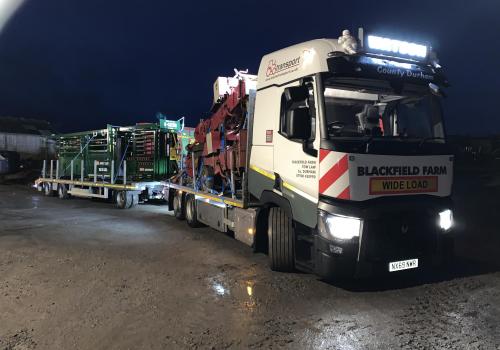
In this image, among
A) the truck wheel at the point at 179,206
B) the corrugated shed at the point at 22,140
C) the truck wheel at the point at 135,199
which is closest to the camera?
the truck wheel at the point at 179,206

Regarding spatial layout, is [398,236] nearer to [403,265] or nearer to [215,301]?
[403,265]

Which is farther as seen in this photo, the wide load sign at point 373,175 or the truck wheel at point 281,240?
the truck wheel at point 281,240

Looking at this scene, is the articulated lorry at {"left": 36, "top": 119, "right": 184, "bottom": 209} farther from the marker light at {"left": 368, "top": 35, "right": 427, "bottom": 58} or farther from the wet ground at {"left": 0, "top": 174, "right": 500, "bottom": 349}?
the marker light at {"left": 368, "top": 35, "right": 427, "bottom": 58}

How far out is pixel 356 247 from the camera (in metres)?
4.76

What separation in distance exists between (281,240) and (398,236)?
5.19ft

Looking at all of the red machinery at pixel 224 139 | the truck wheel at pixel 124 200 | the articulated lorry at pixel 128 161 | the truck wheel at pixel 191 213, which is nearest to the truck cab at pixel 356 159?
the red machinery at pixel 224 139

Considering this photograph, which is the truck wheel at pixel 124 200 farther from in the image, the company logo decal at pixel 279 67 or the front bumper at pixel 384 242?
the front bumper at pixel 384 242

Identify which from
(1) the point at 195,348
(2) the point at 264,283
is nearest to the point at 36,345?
(1) the point at 195,348

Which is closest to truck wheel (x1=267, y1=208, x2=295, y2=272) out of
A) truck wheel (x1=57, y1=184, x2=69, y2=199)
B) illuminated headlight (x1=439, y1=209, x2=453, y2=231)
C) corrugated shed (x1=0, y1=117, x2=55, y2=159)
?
illuminated headlight (x1=439, y1=209, x2=453, y2=231)

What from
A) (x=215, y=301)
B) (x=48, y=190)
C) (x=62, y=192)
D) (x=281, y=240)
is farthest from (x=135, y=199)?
(x=215, y=301)

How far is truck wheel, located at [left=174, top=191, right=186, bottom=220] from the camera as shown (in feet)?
36.3

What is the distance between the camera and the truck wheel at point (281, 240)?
579 centimetres

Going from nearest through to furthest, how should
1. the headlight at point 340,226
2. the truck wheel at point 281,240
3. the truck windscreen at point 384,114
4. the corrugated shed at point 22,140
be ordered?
the headlight at point 340,226 < the truck windscreen at point 384,114 < the truck wheel at point 281,240 < the corrugated shed at point 22,140

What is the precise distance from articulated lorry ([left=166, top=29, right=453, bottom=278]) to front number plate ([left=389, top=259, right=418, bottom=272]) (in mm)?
12
